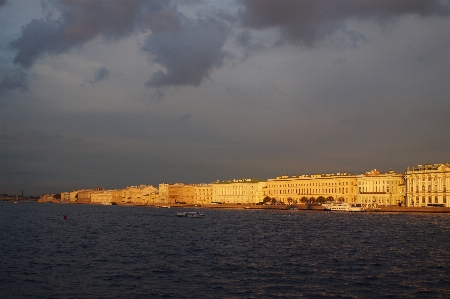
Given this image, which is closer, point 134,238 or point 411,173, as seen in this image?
point 134,238

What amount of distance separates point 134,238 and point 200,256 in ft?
37.0

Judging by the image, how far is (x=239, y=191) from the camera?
141 meters

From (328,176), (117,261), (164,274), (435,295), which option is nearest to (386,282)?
(435,295)

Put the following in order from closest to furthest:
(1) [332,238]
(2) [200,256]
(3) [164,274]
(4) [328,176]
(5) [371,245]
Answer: (3) [164,274] < (2) [200,256] < (5) [371,245] < (1) [332,238] < (4) [328,176]

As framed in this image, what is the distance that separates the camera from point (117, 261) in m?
24.3

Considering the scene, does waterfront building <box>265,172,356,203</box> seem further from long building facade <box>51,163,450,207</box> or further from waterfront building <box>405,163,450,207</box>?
waterfront building <box>405,163,450,207</box>

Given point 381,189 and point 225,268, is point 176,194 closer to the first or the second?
point 381,189

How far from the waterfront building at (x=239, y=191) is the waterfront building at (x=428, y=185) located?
48.1 m

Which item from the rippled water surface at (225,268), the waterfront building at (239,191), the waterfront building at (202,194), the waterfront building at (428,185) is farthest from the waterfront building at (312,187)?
the rippled water surface at (225,268)

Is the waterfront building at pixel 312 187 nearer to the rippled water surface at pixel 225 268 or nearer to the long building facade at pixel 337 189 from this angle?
the long building facade at pixel 337 189

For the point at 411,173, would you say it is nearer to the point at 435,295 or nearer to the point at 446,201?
the point at 446,201

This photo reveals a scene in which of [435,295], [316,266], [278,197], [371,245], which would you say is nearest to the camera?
[435,295]

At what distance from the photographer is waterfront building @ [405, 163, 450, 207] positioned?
283ft

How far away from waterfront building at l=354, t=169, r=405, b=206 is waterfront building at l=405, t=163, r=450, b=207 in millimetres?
6552
